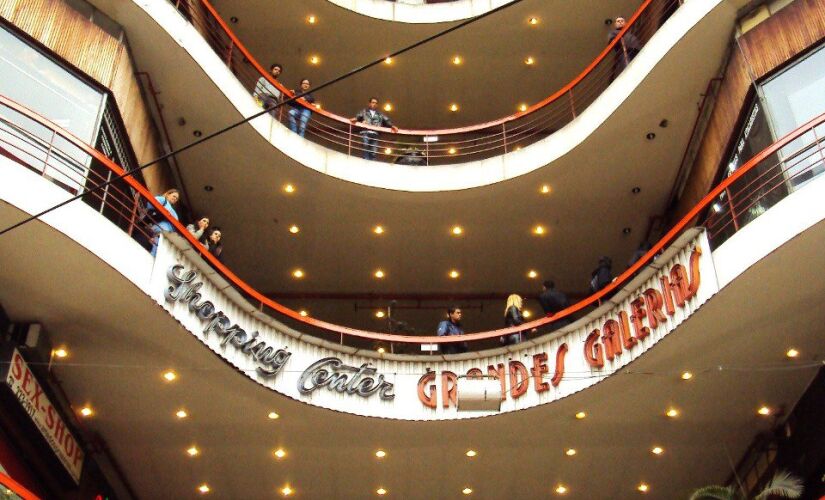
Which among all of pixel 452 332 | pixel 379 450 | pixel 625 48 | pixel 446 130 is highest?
pixel 625 48

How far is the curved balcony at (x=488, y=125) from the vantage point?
640 inches

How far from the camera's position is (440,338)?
53.3 feet

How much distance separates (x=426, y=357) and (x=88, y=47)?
725 centimetres

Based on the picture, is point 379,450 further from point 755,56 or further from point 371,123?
point 755,56

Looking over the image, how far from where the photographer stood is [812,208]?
12.0m

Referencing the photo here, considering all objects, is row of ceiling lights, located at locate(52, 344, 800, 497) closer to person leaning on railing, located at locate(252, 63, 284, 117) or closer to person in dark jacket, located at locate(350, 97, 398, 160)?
person leaning on railing, located at locate(252, 63, 284, 117)

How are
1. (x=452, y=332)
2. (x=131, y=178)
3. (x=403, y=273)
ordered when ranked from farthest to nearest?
(x=403, y=273)
(x=452, y=332)
(x=131, y=178)

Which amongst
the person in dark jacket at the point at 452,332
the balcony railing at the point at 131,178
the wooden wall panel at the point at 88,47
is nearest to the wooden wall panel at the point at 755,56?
the balcony railing at the point at 131,178

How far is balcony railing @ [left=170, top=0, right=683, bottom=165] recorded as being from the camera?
19.1 metres

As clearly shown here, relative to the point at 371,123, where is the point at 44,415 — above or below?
below

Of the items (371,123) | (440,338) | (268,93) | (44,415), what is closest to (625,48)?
(371,123)

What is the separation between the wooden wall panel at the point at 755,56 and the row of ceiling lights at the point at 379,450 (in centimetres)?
407

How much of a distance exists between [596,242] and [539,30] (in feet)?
17.0

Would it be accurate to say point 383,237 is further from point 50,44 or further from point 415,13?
point 50,44
